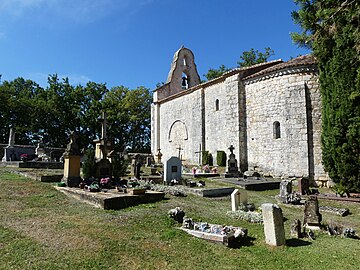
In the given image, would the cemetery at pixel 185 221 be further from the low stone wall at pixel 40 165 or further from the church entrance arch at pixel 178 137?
the church entrance arch at pixel 178 137

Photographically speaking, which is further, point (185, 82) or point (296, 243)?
point (185, 82)

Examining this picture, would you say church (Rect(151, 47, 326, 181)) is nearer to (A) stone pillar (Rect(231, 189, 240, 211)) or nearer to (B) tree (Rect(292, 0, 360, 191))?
(B) tree (Rect(292, 0, 360, 191))

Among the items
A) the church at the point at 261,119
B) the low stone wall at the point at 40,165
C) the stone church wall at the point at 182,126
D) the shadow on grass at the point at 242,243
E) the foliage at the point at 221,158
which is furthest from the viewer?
the stone church wall at the point at 182,126

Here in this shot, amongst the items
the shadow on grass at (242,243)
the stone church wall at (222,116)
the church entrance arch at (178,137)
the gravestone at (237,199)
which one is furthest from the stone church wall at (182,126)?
the shadow on grass at (242,243)

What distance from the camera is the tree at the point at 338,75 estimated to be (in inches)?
423

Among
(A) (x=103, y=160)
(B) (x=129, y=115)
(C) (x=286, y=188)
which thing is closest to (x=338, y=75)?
(C) (x=286, y=188)

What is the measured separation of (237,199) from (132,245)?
395 cm

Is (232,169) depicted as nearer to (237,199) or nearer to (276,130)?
(276,130)

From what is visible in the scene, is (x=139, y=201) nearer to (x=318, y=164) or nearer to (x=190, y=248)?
(x=190, y=248)

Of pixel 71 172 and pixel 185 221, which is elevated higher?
pixel 71 172

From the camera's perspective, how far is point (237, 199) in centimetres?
798

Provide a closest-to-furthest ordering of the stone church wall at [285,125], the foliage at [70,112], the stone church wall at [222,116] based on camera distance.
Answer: the stone church wall at [285,125] → the stone church wall at [222,116] → the foliage at [70,112]

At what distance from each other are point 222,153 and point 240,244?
48.7 feet

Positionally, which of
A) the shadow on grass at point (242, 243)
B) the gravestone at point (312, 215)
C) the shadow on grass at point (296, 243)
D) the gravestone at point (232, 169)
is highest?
the gravestone at point (232, 169)
